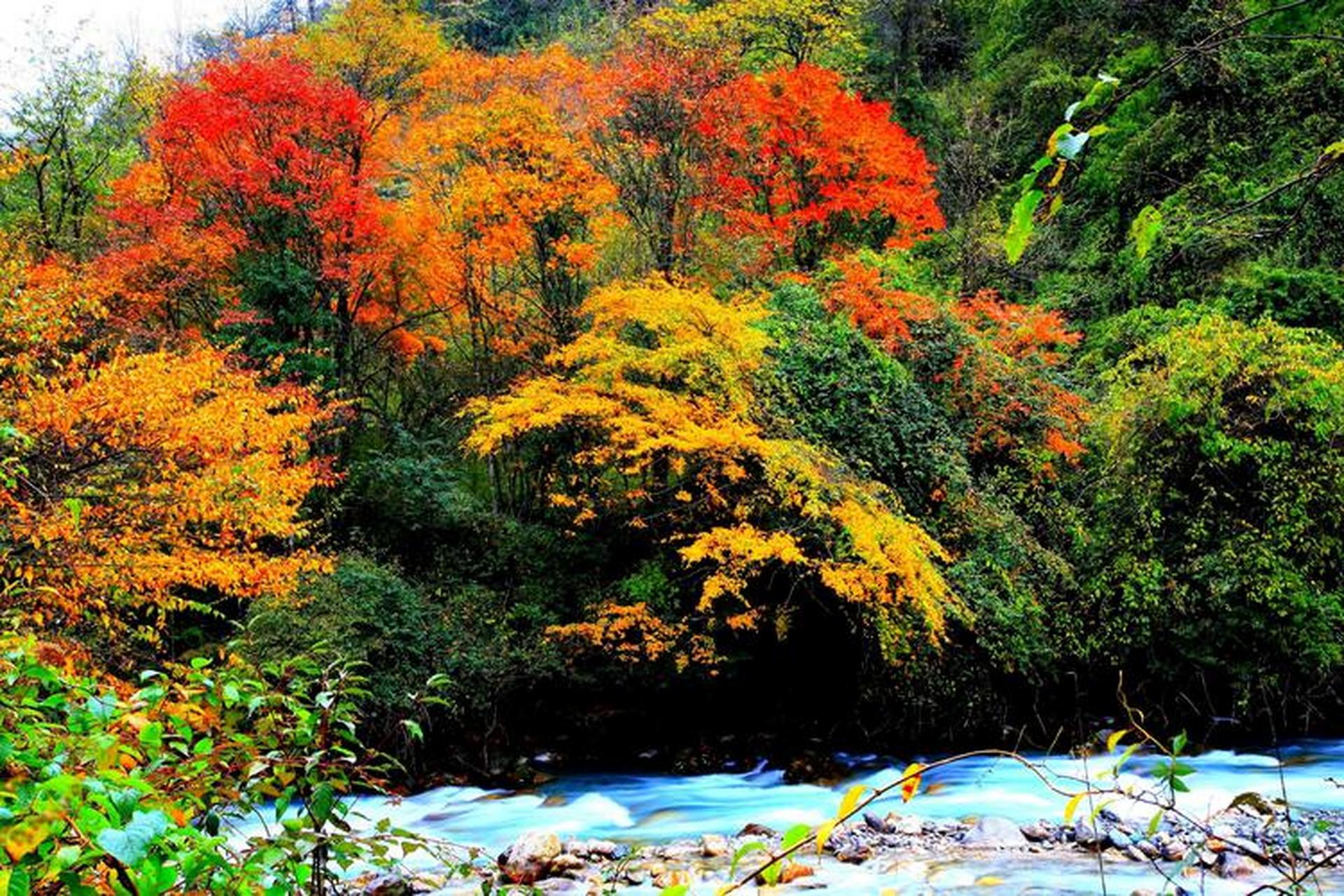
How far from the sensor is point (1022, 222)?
58.3 inches

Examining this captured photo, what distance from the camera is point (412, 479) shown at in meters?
13.7

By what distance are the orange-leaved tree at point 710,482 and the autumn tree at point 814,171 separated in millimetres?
4069

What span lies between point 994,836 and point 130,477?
8.80 metres

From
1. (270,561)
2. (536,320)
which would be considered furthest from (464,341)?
(270,561)

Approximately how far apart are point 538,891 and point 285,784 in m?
0.72

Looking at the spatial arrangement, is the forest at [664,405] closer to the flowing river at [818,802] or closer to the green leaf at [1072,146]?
the flowing river at [818,802]

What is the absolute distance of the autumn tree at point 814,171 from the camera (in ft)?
52.7

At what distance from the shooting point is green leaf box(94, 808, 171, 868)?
1399 mm

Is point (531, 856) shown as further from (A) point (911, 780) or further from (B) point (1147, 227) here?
(B) point (1147, 227)

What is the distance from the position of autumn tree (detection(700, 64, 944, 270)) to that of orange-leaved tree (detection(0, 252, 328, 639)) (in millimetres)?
9240

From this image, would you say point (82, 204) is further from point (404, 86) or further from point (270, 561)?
point (270, 561)

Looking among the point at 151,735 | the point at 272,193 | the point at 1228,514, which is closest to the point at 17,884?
the point at 151,735

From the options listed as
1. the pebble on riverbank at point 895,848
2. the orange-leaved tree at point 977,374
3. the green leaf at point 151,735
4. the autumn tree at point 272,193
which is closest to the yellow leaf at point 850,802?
the green leaf at point 151,735

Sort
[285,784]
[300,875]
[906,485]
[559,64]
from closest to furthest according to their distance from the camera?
[300,875] → [285,784] → [906,485] → [559,64]
